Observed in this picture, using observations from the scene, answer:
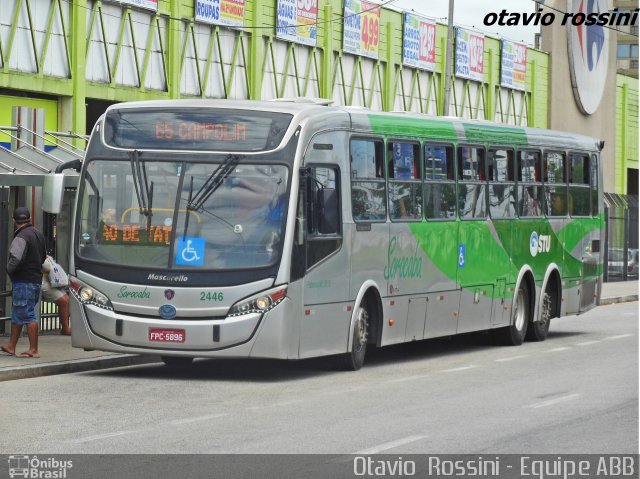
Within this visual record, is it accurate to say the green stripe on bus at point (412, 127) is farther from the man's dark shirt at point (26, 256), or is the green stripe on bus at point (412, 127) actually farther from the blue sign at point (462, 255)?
the man's dark shirt at point (26, 256)

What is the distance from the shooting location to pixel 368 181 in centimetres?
1859

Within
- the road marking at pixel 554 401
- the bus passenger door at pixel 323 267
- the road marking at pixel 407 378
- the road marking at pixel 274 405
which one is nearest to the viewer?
the road marking at pixel 274 405

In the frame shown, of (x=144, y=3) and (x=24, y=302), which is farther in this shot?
(x=144, y=3)

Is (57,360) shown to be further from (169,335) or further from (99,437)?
(99,437)

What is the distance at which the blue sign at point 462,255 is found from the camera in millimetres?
21234

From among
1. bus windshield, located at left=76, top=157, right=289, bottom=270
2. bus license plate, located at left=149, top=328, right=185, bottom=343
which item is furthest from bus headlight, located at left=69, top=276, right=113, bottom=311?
bus license plate, located at left=149, top=328, right=185, bottom=343

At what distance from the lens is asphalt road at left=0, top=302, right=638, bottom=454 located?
1180 cm

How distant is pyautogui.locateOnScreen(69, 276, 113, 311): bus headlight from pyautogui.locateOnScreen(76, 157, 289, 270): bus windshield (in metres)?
0.31

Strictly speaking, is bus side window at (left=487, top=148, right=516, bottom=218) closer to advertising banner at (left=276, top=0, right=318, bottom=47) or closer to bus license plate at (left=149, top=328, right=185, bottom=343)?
bus license plate at (left=149, top=328, right=185, bottom=343)

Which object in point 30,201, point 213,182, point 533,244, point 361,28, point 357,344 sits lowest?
point 357,344

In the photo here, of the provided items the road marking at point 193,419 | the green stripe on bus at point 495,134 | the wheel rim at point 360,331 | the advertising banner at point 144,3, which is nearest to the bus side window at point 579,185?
the green stripe on bus at point 495,134

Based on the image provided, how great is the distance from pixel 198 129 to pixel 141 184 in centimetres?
85

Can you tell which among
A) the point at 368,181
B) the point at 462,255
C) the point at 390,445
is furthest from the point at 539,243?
the point at 390,445

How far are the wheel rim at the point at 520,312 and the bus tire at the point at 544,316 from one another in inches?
12.8
